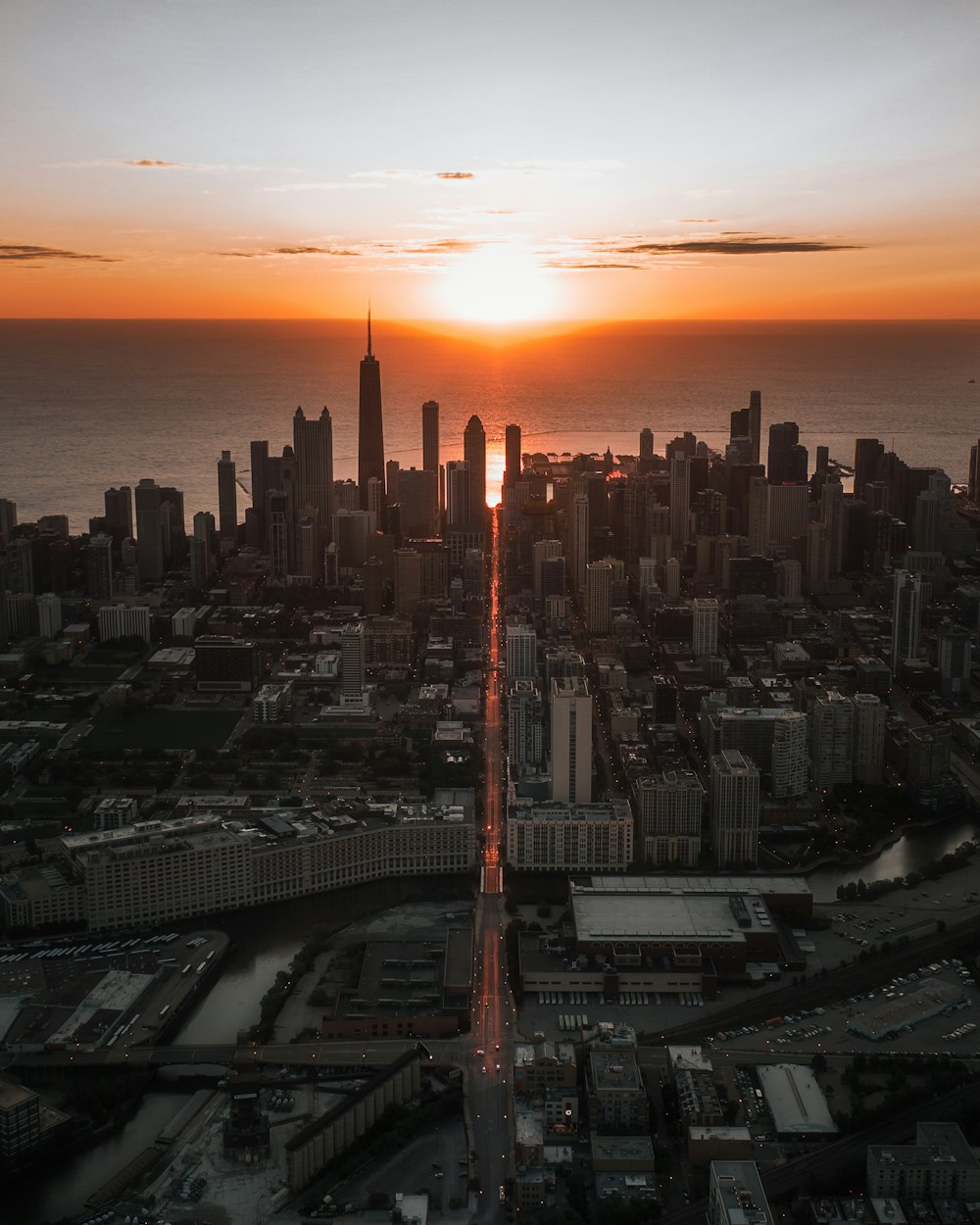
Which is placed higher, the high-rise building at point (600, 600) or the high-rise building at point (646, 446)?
the high-rise building at point (646, 446)

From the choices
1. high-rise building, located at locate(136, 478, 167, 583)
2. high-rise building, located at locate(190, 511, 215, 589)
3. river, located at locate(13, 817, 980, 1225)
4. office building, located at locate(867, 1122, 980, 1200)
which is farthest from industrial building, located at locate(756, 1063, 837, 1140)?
high-rise building, located at locate(136, 478, 167, 583)

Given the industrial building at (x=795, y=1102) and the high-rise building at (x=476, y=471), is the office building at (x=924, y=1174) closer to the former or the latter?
the industrial building at (x=795, y=1102)

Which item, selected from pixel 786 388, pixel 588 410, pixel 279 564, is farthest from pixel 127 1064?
pixel 786 388

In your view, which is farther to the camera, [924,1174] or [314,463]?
[314,463]

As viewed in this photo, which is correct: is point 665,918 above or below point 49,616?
below

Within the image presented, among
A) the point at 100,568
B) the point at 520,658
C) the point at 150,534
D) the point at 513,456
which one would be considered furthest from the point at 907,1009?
the point at 513,456

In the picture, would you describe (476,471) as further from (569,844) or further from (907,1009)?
(907,1009)

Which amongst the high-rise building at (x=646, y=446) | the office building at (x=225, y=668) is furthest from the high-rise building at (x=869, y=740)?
the high-rise building at (x=646, y=446)
